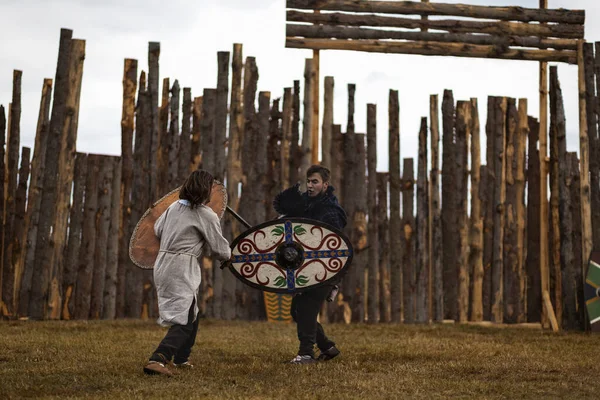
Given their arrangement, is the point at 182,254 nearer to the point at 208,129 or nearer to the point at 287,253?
the point at 287,253

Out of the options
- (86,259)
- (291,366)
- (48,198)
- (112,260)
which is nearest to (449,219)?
(112,260)

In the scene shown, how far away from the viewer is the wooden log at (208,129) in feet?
35.9

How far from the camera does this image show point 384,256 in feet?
36.7

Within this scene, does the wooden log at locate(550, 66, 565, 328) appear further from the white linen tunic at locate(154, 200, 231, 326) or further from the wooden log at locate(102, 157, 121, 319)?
the white linen tunic at locate(154, 200, 231, 326)

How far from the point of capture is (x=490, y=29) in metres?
11.3

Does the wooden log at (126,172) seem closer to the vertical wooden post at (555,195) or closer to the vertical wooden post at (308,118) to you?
the vertical wooden post at (308,118)

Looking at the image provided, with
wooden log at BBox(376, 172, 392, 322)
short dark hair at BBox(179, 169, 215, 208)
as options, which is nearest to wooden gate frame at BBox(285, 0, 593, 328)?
wooden log at BBox(376, 172, 392, 322)

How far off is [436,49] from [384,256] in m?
2.62

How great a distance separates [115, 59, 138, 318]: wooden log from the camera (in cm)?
1101

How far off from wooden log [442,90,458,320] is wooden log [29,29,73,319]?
15.2ft

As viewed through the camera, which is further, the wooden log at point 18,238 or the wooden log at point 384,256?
the wooden log at point 384,256

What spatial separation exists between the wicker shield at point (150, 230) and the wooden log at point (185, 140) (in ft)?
14.4

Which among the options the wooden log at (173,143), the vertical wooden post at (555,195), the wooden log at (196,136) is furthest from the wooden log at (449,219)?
the wooden log at (173,143)

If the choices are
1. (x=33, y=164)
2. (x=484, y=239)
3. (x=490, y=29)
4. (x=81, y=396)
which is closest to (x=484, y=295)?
(x=484, y=239)
